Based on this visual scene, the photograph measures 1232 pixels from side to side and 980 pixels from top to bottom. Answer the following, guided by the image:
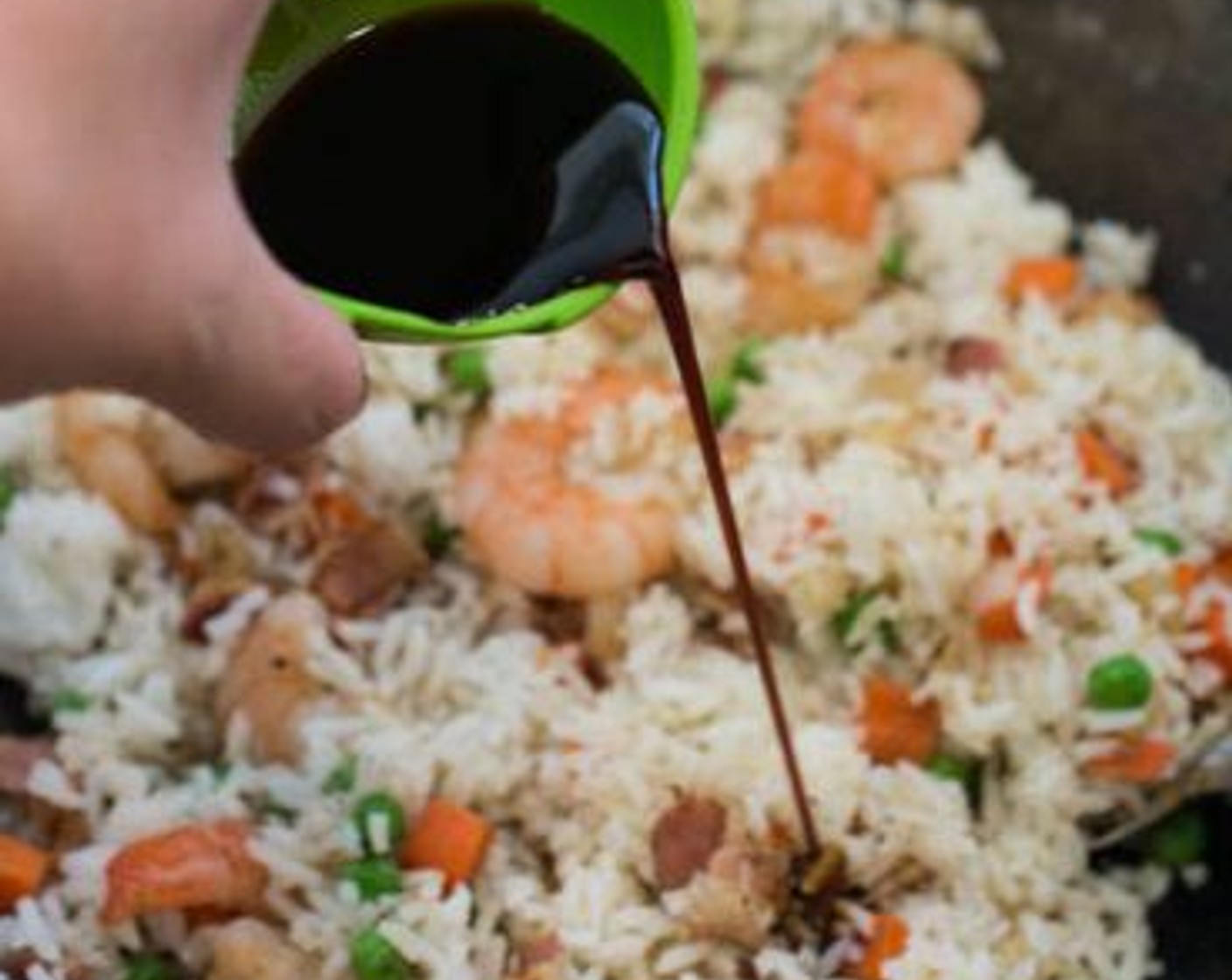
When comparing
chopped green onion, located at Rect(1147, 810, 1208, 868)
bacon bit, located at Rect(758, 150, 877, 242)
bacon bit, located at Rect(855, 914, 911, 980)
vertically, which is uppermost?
bacon bit, located at Rect(758, 150, 877, 242)

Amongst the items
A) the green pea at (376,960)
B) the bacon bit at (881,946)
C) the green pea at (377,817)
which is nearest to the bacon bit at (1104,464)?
the bacon bit at (881,946)

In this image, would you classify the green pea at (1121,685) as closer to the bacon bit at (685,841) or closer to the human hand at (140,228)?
the bacon bit at (685,841)

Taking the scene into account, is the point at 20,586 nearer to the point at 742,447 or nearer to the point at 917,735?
the point at 742,447

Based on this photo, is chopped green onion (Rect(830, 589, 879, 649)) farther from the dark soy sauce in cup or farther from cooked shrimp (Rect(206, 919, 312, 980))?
cooked shrimp (Rect(206, 919, 312, 980))

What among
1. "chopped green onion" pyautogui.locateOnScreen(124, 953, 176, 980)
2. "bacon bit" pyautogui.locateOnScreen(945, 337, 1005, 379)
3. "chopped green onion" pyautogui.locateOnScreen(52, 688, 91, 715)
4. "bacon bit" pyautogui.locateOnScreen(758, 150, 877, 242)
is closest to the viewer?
"chopped green onion" pyautogui.locateOnScreen(124, 953, 176, 980)

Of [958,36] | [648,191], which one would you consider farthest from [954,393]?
[648,191]

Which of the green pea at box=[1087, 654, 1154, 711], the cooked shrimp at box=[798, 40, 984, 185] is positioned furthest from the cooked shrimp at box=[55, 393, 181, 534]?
the green pea at box=[1087, 654, 1154, 711]
